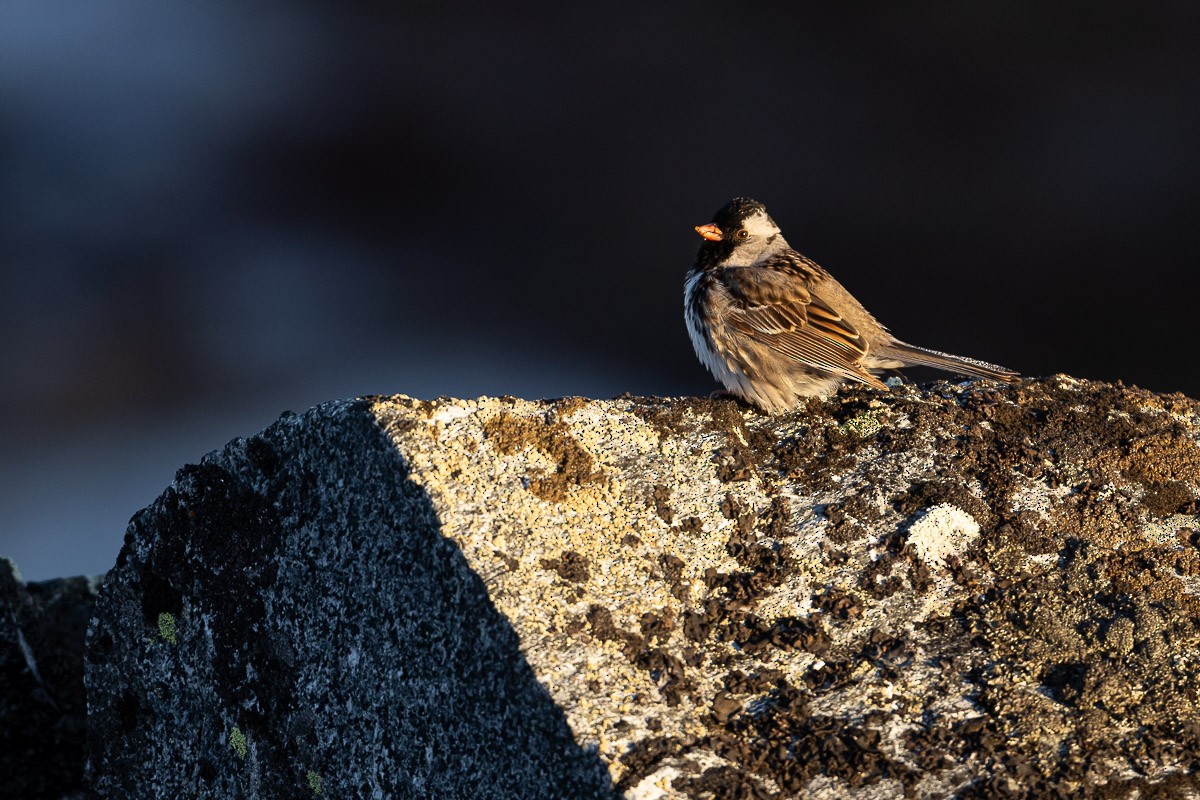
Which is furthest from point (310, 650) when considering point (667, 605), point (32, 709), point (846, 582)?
point (32, 709)

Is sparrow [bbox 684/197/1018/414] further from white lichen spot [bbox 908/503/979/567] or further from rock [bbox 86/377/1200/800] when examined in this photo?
white lichen spot [bbox 908/503/979/567]

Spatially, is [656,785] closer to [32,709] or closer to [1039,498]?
[1039,498]

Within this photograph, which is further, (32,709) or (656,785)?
(32,709)

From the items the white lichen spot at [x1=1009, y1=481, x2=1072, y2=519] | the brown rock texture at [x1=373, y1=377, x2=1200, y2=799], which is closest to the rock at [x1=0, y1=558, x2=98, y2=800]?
the brown rock texture at [x1=373, y1=377, x2=1200, y2=799]

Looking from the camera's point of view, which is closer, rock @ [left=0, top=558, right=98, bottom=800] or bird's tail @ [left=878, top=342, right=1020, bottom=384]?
bird's tail @ [left=878, top=342, right=1020, bottom=384]

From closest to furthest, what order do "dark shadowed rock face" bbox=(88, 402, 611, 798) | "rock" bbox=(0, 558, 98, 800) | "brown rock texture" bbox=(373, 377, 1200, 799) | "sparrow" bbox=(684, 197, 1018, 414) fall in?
"brown rock texture" bbox=(373, 377, 1200, 799) → "dark shadowed rock face" bbox=(88, 402, 611, 798) → "rock" bbox=(0, 558, 98, 800) → "sparrow" bbox=(684, 197, 1018, 414)

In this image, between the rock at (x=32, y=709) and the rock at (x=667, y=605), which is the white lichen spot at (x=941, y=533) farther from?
the rock at (x=32, y=709)

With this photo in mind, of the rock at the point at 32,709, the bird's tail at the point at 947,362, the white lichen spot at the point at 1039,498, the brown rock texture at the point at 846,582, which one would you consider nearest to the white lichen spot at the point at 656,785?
the brown rock texture at the point at 846,582
